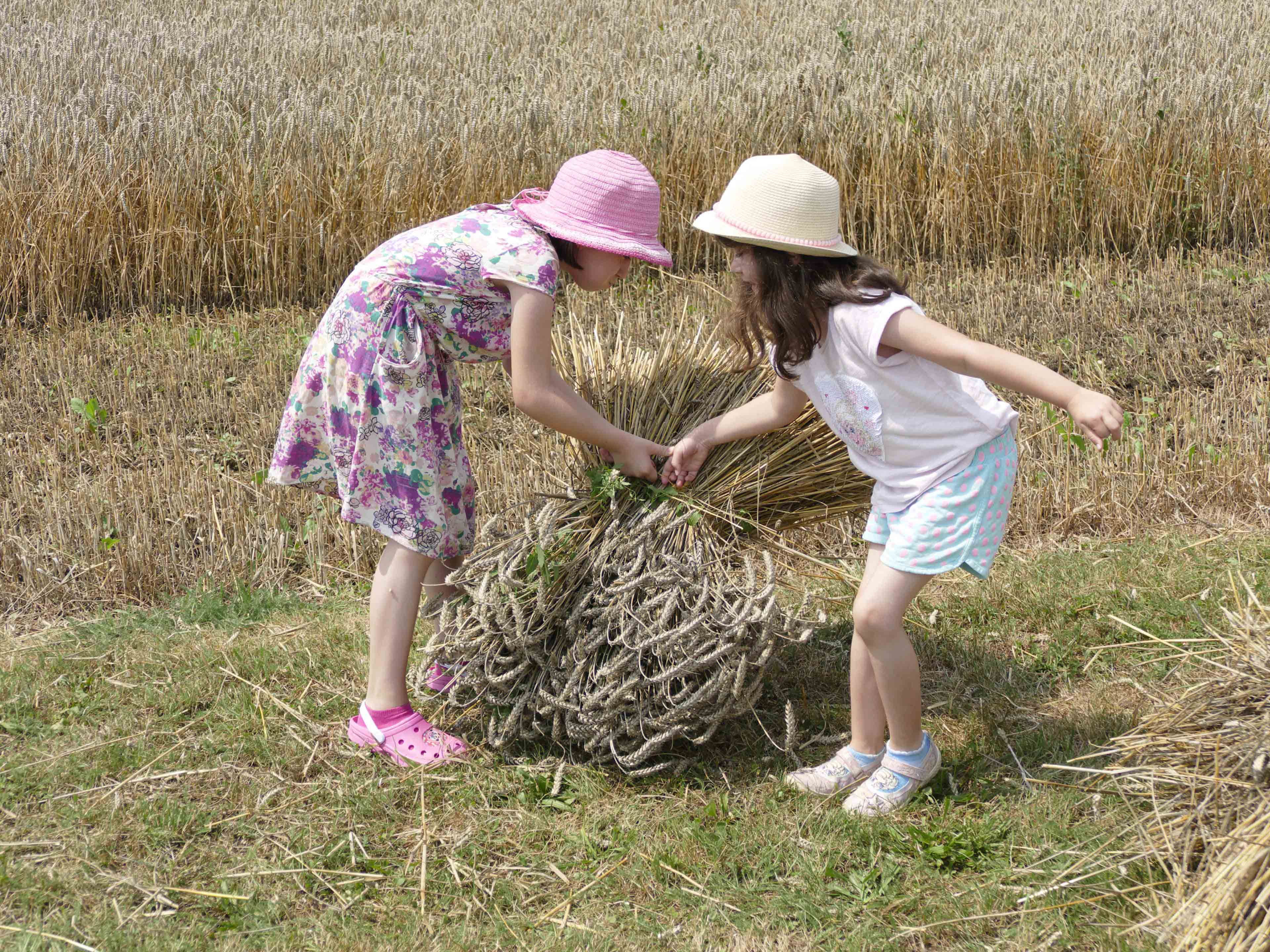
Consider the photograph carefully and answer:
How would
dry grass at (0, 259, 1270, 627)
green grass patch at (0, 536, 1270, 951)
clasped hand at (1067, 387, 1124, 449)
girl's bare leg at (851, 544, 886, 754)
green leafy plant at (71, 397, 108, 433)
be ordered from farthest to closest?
green leafy plant at (71, 397, 108, 433) → dry grass at (0, 259, 1270, 627) → girl's bare leg at (851, 544, 886, 754) → green grass patch at (0, 536, 1270, 951) → clasped hand at (1067, 387, 1124, 449)

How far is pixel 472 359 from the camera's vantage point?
2.73 m

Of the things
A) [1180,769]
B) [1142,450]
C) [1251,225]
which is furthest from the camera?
[1251,225]

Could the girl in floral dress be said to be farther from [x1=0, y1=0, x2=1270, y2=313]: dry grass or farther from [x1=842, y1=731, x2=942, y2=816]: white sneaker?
[x1=0, y1=0, x2=1270, y2=313]: dry grass

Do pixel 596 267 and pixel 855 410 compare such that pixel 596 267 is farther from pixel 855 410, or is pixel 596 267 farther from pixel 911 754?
pixel 911 754

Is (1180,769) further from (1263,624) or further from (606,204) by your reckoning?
(606,204)

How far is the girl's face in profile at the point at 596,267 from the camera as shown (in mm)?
2559

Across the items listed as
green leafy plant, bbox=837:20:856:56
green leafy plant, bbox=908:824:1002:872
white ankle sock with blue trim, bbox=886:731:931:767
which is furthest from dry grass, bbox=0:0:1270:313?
green leafy plant, bbox=908:824:1002:872

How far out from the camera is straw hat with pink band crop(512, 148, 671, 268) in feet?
8.07

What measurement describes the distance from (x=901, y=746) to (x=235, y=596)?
85.7 inches

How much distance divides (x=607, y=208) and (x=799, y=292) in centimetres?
44

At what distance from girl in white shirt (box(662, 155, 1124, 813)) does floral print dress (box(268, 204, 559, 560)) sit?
0.46 metres

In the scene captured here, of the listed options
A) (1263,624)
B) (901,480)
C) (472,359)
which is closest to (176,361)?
(472,359)

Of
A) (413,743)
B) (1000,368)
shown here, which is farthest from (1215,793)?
(413,743)

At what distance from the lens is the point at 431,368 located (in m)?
2.62
